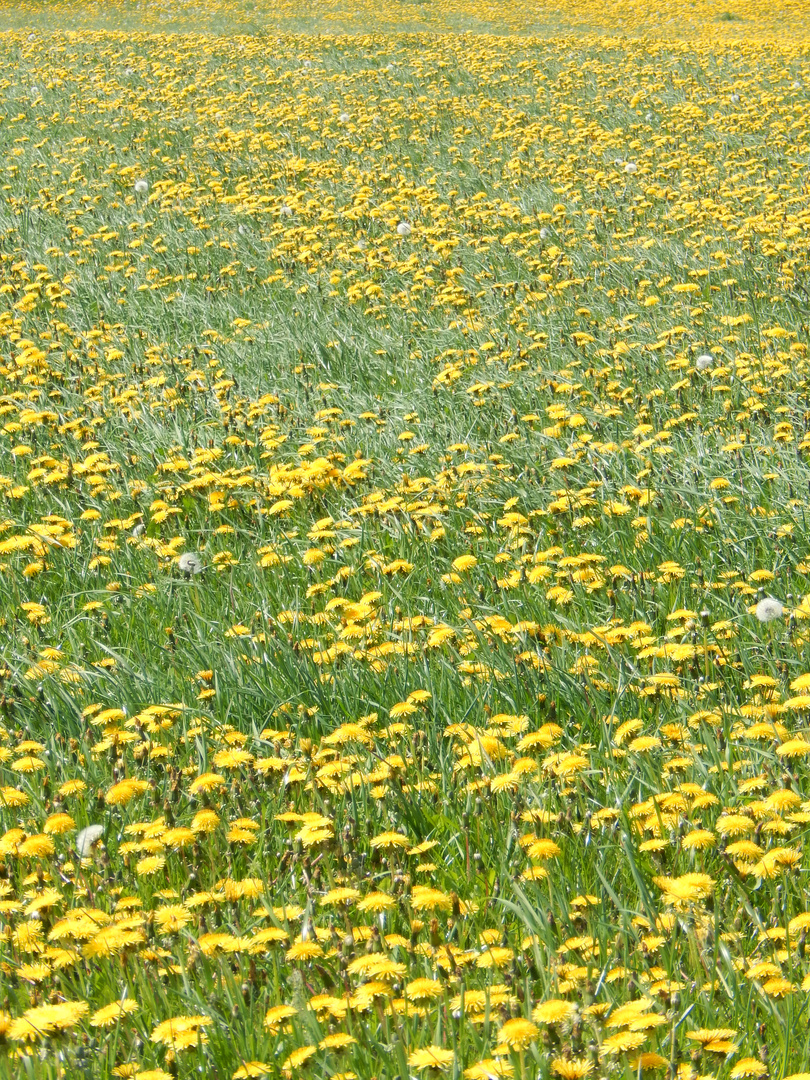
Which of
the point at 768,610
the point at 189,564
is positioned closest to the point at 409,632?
the point at 768,610

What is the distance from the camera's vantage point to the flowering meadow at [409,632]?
1.93 m

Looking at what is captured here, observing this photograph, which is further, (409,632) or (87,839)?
(409,632)

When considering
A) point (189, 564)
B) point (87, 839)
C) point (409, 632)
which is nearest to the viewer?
point (87, 839)

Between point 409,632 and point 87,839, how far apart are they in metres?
1.02

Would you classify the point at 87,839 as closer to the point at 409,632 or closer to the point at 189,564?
the point at 409,632

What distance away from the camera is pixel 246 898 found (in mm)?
2309

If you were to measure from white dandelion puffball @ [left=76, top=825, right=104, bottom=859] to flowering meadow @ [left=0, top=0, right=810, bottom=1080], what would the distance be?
0.01 meters

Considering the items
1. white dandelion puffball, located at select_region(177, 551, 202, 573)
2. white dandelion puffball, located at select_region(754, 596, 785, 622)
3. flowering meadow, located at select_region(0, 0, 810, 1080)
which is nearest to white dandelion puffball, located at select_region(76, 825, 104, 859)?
flowering meadow, located at select_region(0, 0, 810, 1080)

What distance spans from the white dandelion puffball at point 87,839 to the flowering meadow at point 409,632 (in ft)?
0.05

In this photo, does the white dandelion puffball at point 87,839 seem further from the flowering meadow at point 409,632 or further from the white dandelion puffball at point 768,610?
the white dandelion puffball at point 768,610

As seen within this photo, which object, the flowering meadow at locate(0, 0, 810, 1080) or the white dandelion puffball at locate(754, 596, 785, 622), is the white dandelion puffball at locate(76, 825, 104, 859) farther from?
the white dandelion puffball at locate(754, 596, 785, 622)

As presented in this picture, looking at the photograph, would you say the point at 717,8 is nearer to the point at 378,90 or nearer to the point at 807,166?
the point at 378,90

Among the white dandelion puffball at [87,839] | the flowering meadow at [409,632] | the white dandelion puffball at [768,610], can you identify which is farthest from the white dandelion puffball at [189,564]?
the white dandelion puffball at [768,610]

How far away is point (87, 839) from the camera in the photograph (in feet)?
8.21
